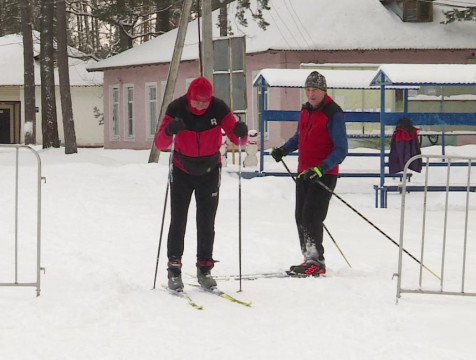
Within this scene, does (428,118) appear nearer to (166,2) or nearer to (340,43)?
(340,43)

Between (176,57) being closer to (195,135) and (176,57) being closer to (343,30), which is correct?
(343,30)

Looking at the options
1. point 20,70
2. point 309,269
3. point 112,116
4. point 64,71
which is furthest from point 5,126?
point 309,269

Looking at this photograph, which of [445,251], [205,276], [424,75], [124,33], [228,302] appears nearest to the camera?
[228,302]

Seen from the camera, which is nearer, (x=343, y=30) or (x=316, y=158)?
(x=316, y=158)

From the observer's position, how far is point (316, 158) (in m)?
7.95

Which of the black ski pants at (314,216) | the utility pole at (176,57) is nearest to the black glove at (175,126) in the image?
the black ski pants at (314,216)

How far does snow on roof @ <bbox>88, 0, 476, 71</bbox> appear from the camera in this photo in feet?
90.7

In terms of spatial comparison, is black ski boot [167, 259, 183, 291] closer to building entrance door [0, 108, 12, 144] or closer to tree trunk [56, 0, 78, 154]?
tree trunk [56, 0, 78, 154]

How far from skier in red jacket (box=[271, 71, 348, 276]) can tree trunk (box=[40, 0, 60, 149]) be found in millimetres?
26219

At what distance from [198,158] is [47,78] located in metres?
27.5

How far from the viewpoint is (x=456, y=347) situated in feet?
17.5

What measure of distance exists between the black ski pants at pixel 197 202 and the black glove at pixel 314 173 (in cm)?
90

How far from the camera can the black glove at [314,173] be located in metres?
7.70

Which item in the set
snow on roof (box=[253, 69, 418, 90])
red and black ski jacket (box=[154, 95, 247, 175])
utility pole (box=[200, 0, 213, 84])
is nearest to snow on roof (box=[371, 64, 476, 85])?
snow on roof (box=[253, 69, 418, 90])
